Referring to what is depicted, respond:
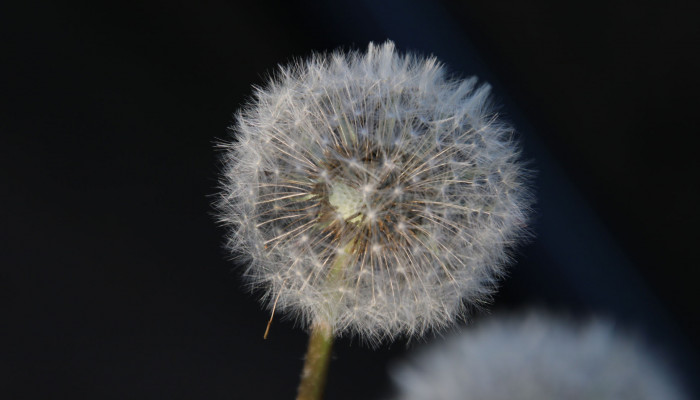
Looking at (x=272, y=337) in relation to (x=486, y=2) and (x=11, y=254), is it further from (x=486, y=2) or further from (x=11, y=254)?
(x=486, y=2)

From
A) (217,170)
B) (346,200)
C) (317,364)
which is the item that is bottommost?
(317,364)

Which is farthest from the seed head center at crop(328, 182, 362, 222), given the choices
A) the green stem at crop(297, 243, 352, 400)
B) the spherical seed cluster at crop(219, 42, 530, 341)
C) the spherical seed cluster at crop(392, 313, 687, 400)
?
the spherical seed cluster at crop(392, 313, 687, 400)

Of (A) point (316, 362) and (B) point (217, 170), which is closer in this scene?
(A) point (316, 362)

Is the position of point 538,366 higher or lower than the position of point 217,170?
lower

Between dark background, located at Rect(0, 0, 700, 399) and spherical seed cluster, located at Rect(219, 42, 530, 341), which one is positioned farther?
dark background, located at Rect(0, 0, 700, 399)

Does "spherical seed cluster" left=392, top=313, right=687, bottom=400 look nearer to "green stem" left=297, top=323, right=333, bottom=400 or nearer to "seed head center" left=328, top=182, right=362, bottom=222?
"green stem" left=297, top=323, right=333, bottom=400

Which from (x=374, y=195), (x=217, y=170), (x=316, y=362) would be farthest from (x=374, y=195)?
(x=217, y=170)

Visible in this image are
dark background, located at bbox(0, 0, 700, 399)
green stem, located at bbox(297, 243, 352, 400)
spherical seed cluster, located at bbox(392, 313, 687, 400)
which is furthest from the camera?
dark background, located at bbox(0, 0, 700, 399)

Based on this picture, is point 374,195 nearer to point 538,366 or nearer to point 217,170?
point 538,366
